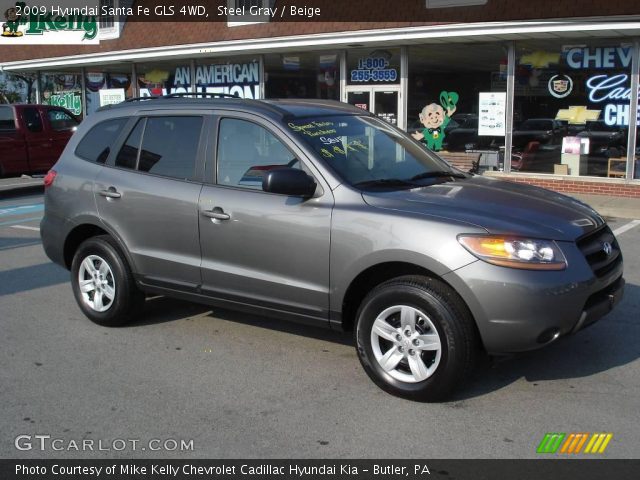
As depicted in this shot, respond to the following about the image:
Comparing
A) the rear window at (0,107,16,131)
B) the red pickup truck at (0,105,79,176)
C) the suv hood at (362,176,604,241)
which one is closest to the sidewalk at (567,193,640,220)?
the suv hood at (362,176,604,241)

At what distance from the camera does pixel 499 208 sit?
4.37 meters

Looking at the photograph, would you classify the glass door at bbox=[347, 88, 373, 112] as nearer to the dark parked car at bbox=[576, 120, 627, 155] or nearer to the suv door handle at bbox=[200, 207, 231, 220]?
the dark parked car at bbox=[576, 120, 627, 155]

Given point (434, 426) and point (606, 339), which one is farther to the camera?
point (606, 339)

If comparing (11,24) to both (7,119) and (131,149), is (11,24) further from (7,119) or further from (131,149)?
(131,149)

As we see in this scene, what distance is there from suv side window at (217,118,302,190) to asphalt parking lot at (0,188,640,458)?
4.18ft

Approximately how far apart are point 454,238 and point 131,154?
289 cm

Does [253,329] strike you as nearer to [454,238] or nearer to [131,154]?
[131,154]

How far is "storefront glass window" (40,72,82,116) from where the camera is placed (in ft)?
78.5


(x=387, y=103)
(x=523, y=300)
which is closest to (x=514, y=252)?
(x=523, y=300)

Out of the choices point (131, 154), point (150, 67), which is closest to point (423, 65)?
point (150, 67)

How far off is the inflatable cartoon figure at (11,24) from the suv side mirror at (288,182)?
23.7 metres

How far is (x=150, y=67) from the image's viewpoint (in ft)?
69.5

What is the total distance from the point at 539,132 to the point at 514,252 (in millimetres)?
10677

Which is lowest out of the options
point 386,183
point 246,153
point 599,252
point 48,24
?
point 599,252
